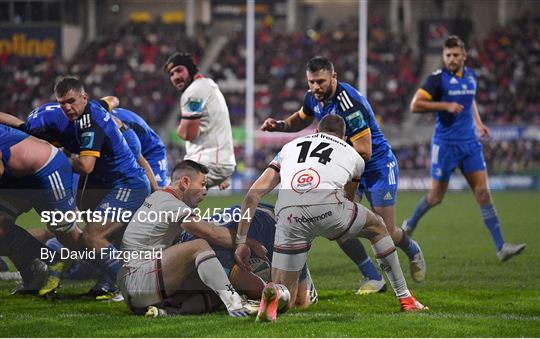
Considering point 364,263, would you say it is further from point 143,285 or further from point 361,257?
point 143,285

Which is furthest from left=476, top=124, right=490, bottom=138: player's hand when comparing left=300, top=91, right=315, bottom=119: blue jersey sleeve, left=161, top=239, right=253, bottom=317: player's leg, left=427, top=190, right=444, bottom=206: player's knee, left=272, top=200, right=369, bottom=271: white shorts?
left=161, top=239, right=253, bottom=317: player's leg

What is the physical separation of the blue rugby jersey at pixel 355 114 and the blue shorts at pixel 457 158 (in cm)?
241

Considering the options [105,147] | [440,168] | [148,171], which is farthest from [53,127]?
[440,168]

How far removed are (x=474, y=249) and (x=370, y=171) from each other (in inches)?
166

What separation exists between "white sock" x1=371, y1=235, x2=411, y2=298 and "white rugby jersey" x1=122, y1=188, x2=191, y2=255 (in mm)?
1588

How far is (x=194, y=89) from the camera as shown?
10.2 meters

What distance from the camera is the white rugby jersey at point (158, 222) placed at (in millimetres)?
7656

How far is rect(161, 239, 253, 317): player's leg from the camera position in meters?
7.40

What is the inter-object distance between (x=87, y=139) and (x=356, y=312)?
9.38 feet

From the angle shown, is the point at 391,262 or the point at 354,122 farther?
the point at 354,122

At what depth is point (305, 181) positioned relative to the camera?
746 cm

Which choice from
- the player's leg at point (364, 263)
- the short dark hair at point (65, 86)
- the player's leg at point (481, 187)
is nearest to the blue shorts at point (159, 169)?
the short dark hair at point (65, 86)

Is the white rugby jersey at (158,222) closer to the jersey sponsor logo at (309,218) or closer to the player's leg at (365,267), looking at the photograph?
the jersey sponsor logo at (309,218)

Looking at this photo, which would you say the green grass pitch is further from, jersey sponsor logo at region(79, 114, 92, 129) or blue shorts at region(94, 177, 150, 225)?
jersey sponsor logo at region(79, 114, 92, 129)
